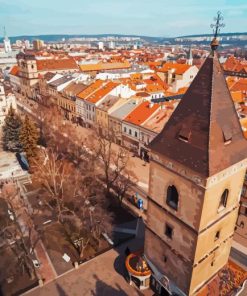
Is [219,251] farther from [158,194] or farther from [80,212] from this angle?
[80,212]

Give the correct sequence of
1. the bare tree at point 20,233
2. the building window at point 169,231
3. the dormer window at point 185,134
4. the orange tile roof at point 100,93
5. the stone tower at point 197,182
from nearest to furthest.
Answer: the stone tower at point 197,182 < the dormer window at point 185,134 < the building window at point 169,231 < the bare tree at point 20,233 < the orange tile roof at point 100,93

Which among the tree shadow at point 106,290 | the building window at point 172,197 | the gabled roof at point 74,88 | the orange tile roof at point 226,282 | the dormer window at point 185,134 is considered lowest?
the tree shadow at point 106,290

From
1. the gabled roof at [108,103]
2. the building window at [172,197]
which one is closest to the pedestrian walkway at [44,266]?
the building window at [172,197]

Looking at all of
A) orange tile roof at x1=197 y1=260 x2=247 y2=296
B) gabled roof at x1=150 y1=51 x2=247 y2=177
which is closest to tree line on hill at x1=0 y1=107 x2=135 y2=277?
orange tile roof at x1=197 y1=260 x2=247 y2=296

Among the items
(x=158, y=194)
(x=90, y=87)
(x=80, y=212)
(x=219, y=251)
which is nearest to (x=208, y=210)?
(x=158, y=194)

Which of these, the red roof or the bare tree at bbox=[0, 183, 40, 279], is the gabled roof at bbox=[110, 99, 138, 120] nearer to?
the bare tree at bbox=[0, 183, 40, 279]

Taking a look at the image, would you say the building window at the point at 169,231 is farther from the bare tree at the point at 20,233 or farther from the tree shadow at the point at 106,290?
the bare tree at the point at 20,233
